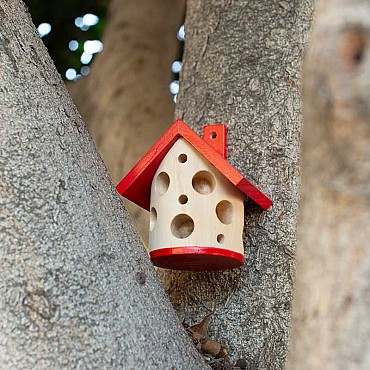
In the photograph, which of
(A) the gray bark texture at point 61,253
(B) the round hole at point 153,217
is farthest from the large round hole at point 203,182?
(A) the gray bark texture at point 61,253

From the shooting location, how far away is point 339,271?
75 cm

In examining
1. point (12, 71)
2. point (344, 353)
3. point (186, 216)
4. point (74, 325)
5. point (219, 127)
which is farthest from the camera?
point (219, 127)

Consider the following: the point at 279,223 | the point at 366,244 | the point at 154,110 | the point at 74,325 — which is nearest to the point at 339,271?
the point at 366,244

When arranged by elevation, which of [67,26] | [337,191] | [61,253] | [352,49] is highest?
[352,49]

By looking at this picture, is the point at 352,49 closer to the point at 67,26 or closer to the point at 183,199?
the point at 183,199

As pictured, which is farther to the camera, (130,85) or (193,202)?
(130,85)

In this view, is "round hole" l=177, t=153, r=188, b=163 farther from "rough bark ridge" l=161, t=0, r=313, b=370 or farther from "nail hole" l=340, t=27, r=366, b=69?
"nail hole" l=340, t=27, r=366, b=69

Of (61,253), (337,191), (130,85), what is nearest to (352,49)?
(337,191)

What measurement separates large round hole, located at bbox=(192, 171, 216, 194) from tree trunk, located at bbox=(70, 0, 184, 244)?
1.24m

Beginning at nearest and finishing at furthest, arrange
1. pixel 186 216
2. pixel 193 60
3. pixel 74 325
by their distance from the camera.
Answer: pixel 74 325 < pixel 186 216 < pixel 193 60

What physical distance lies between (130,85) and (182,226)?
159 centimetres

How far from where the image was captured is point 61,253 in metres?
1.02

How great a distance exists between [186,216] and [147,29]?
5.91 ft

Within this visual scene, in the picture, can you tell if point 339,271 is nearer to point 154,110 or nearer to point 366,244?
point 366,244
